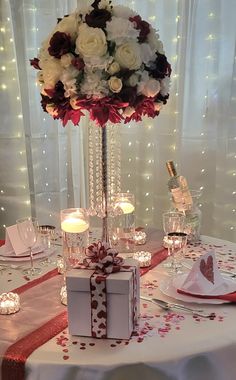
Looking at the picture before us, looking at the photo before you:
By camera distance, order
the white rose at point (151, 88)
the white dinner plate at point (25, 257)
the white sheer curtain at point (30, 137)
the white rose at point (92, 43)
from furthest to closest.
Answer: the white sheer curtain at point (30, 137)
the white dinner plate at point (25, 257)
the white rose at point (151, 88)
the white rose at point (92, 43)

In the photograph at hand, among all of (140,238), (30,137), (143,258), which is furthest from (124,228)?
(30,137)

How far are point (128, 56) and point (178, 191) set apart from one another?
0.62 meters

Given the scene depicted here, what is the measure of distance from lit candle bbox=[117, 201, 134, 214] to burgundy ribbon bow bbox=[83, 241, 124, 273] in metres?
0.54

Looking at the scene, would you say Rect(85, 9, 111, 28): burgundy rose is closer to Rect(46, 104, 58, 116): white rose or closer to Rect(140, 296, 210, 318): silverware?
Rect(46, 104, 58, 116): white rose

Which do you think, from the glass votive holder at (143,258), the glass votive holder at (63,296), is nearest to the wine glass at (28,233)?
the glass votive holder at (63,296)

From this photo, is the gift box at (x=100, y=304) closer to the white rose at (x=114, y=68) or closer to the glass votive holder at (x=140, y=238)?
the white rose at (x=114, y=68)

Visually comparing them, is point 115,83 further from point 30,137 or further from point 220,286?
point 30,137

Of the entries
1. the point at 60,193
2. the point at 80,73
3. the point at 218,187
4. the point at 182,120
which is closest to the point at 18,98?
the point at 60,193

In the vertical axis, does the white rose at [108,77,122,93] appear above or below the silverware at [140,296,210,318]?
above

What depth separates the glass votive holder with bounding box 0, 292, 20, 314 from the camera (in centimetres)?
113

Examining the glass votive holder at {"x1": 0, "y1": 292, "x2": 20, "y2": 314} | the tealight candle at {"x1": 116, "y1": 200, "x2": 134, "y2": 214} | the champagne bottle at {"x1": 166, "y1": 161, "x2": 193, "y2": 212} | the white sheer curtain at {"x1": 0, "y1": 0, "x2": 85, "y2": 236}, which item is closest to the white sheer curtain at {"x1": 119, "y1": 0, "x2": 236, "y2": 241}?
the white sheer curtain at {"x1": 0, "y1": 0, "x2": 85, "y2": 236}

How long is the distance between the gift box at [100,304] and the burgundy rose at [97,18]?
61 cm

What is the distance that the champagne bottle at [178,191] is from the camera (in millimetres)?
1672

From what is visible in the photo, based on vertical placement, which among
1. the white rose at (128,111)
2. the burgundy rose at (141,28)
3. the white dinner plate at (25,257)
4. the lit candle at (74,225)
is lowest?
the white dinner plate at (25,257)
